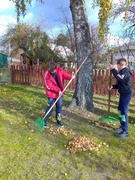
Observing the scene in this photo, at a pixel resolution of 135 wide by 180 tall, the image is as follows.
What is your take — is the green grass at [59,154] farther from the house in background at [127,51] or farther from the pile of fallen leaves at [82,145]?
the house in background at [127,51]

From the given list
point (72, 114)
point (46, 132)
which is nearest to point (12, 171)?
point (46, 132)

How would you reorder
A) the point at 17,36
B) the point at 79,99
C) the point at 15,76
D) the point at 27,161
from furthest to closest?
the point at 17,36, the point at 15,76, the point at 79,99, the point at 27,161

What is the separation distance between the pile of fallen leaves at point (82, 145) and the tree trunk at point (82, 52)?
7.96 feet

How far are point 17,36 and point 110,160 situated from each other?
1209 inches

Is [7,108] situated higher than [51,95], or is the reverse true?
[51,95]

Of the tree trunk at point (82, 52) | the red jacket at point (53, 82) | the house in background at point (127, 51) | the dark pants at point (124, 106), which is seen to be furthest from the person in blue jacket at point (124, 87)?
the house in background at point (127, 51)

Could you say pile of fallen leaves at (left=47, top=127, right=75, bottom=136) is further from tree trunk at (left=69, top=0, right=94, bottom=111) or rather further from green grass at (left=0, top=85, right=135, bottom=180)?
tree trunk at (left=69, top=0, right=94, bottom=111)

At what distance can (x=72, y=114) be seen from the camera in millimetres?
6250

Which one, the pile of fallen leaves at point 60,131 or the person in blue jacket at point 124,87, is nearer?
the person in blue jacket at point 124,87

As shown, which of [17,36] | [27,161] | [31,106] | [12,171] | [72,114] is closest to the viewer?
[12,171]

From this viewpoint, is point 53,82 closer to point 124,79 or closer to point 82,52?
point 124,79

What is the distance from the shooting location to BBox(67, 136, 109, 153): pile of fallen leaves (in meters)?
3.94

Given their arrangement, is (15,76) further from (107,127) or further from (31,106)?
(107,127)

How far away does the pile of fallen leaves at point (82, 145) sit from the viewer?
394cm
